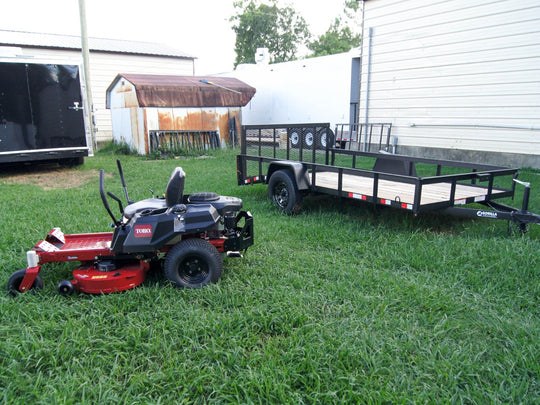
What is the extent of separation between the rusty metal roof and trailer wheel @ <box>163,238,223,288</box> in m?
12.8

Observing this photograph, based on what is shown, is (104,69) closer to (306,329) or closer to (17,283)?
(17,283)

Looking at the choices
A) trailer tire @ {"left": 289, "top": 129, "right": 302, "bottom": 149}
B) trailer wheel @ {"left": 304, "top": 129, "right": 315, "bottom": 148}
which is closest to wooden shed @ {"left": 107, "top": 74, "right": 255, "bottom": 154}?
trailer wheel @ {"left": 304, "top": 129, "right": 315, "bottom": 148}

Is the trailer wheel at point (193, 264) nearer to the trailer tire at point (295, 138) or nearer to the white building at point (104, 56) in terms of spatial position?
the trailer tire at point (295, 138)

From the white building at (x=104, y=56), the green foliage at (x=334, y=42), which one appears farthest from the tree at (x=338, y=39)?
the white building at (x=104, y=56)

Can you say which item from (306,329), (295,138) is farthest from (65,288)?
(295,138)

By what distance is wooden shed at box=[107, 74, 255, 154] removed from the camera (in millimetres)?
16016

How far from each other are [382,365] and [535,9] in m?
11.1

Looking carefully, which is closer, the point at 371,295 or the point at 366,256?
the point at 371,295

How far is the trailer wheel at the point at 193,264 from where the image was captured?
4.07 m

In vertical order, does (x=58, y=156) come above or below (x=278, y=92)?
below

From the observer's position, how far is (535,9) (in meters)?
10.8

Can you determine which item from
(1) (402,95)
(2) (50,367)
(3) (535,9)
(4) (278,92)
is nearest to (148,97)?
(4) (278,92)

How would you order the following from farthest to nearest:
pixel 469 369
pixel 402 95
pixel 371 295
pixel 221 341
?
pixel 402 95 < pixel 371 295 < pixel 221 341 < pixel 469 369

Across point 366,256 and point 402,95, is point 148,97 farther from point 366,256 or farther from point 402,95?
point 366,256
